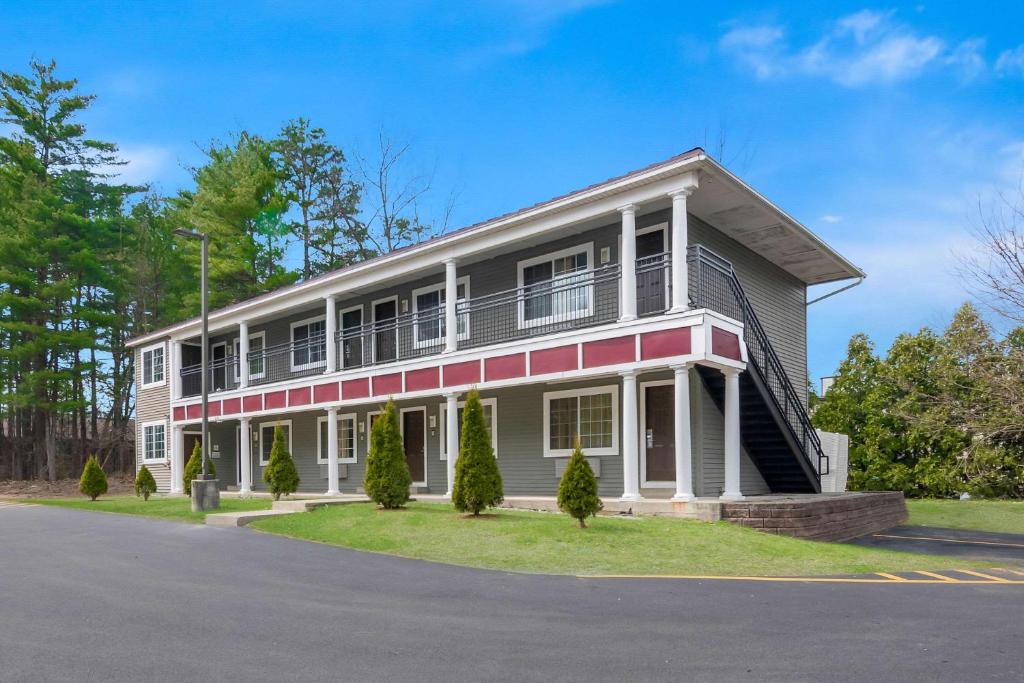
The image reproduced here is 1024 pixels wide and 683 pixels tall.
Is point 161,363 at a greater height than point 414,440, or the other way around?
point 161,363

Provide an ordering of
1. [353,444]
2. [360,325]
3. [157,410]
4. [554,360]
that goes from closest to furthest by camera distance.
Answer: [554,360], [360,325], [353,444], [157,410]

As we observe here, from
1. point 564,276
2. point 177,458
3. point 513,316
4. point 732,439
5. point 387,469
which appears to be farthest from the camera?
point 177,458

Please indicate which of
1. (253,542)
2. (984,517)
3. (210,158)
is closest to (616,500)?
(253,542)

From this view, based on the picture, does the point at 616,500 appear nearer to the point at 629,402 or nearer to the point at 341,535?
the point at 629,402

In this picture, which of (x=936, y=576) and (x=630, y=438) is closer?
(x=936, y=576)

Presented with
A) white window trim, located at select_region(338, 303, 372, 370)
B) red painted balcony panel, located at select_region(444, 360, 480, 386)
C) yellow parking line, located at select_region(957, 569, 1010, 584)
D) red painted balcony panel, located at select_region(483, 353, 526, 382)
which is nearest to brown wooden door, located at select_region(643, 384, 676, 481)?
red painted balcony panel, located at select_region(483, 353, 526, 382)

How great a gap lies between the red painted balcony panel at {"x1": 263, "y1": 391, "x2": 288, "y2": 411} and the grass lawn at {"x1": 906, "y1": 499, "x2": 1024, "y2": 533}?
55.8 ft

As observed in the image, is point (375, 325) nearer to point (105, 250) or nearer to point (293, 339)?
point (293, 339)

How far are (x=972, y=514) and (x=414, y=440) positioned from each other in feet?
47.6

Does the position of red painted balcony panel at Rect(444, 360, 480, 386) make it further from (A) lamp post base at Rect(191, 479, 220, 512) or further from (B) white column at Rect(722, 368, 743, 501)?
(A) lamp post base at Rect(191, 479, 220, 512)

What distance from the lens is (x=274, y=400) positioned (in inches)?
915

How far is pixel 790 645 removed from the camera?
6.29 meters

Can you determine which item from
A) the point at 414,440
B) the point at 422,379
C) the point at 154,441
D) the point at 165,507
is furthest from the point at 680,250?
the point at 154,441

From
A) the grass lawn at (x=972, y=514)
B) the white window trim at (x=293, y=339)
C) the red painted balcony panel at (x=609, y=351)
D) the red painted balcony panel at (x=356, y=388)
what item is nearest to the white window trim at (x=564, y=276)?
the red painted balcony panel at (x=609, y=351)
